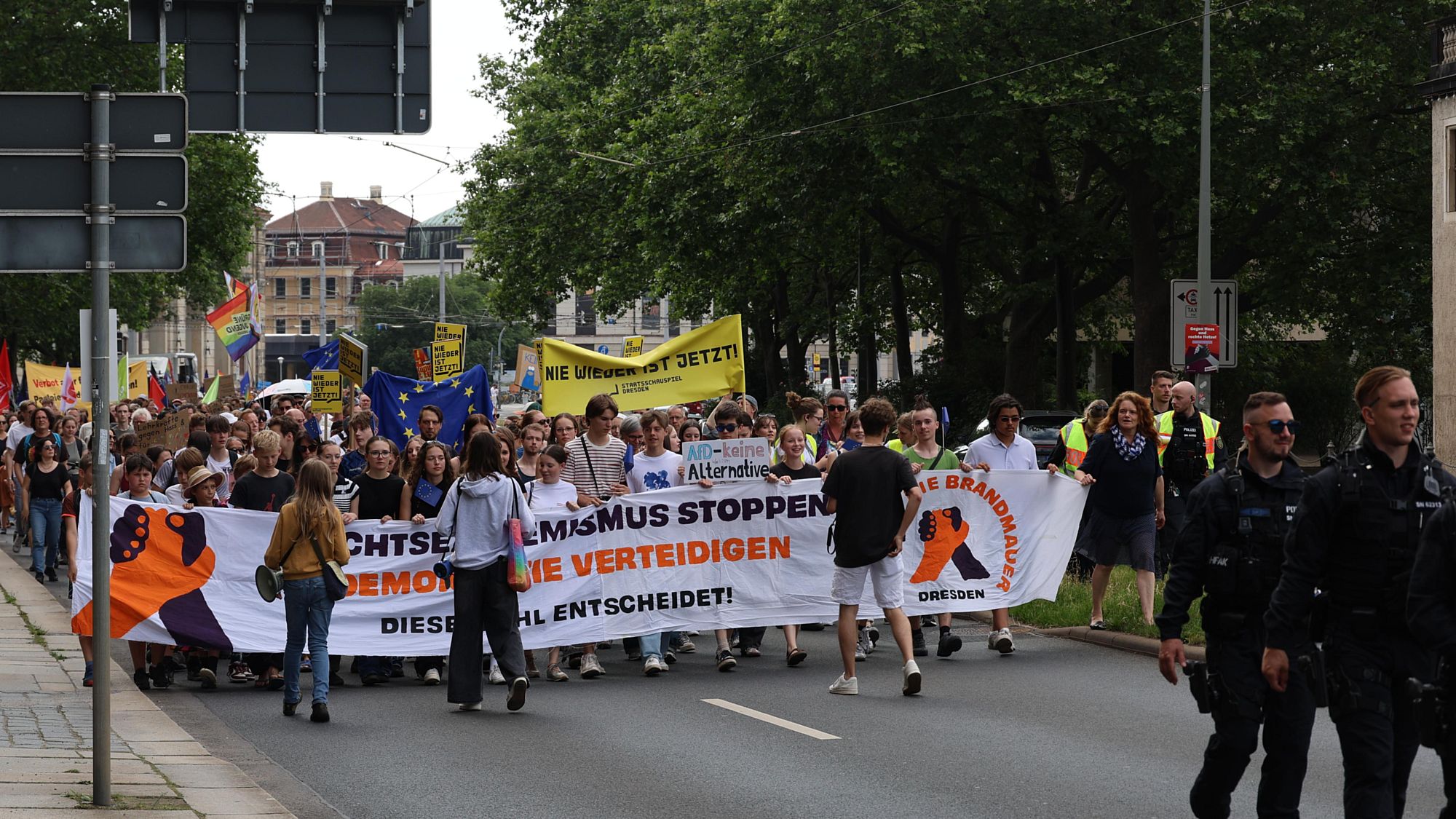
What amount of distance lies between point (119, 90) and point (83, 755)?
26.6 m

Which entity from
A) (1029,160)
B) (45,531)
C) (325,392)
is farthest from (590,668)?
(1029,160)

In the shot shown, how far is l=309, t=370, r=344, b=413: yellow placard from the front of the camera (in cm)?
2816

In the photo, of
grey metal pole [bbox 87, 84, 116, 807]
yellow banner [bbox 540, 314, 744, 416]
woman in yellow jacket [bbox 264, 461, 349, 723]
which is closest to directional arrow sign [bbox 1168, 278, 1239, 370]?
yellow banner [bbox 540, 314, 744, 416]

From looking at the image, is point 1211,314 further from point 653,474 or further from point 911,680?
point 911,680

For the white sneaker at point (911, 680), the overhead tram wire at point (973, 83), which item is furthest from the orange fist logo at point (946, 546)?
the overhead tram wire at point (973, 83)

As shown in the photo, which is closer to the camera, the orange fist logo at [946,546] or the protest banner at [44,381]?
the orange fist logo at [946,546]

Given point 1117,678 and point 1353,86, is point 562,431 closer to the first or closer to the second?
point 1117,678

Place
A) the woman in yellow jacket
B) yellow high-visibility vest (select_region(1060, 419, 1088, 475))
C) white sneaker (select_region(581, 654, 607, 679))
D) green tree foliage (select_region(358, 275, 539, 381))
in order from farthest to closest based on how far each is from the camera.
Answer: green tree foliage (select_region(358, 275, 539, 381))
yellow high-visibility vest (select_region(1060, 419, 1088, 475))
white sneaker (select_region(581, 654, 607, 679))
the woman in yellow jacket

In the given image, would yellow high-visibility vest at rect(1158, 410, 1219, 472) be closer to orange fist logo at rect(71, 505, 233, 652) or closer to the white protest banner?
the white protest banner

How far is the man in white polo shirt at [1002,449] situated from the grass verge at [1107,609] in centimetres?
34

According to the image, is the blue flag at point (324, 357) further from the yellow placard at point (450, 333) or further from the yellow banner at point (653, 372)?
the yellow banner at point (653, 372)

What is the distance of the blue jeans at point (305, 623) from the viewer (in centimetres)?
1030

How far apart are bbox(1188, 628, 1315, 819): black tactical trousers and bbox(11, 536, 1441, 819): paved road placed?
1184mm

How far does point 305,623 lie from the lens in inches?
408
